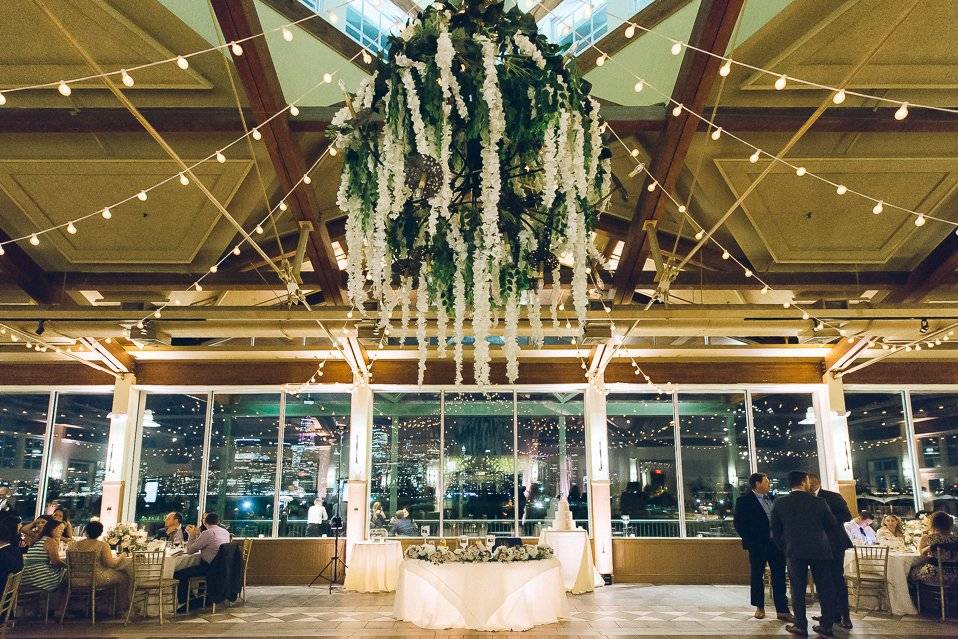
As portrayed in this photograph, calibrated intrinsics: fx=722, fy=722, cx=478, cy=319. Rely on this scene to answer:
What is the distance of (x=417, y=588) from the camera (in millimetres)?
7320

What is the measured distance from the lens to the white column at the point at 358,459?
1195 centimetres

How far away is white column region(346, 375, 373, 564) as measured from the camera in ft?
39.2

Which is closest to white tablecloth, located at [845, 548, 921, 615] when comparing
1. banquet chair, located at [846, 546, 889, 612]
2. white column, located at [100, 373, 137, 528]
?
banquet chair, located at [846, 546, 889, 612]

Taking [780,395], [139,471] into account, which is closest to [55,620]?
[139,471]

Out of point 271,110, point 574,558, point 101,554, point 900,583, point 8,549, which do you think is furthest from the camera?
point 574,558

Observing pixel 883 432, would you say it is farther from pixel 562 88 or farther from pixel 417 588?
pixel 562 88

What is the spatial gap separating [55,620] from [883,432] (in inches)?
519

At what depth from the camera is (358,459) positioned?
12.2 meters

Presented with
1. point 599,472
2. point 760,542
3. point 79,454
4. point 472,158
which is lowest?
point 760,542

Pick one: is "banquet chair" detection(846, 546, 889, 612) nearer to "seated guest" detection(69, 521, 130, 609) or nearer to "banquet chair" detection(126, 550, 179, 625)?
"banquet chair" detection(126, 550, 179, 625)

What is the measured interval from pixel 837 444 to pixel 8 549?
11786 mm

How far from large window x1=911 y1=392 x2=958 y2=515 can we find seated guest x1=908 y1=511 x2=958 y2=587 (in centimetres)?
531

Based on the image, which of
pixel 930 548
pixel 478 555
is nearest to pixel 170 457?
pixel 478 555

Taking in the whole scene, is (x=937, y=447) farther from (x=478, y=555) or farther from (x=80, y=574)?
(x=80, y=574)
